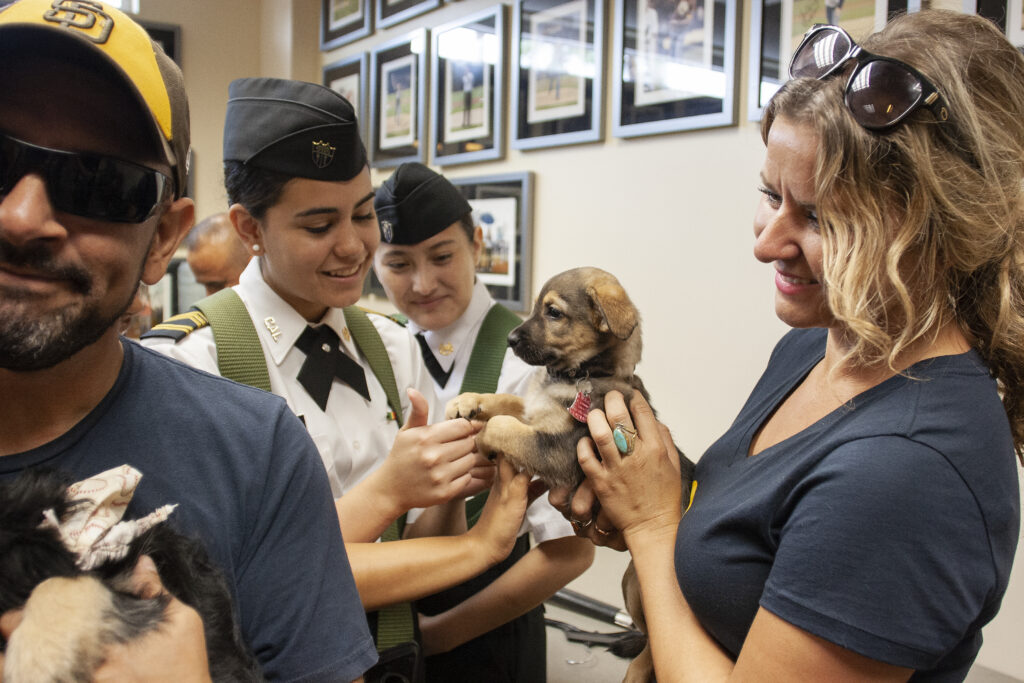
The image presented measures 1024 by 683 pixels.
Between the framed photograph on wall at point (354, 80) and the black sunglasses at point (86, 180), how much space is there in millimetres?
4095

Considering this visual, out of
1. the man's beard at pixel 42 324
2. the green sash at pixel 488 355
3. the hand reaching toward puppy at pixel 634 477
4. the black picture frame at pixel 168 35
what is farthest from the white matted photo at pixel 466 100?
the man's beard at pixel 42 324

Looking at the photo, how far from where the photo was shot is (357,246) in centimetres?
176

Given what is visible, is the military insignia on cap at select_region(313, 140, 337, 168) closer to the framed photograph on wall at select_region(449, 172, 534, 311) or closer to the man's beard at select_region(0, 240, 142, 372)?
the man's beard at select_region(0, 240, 142, 372)

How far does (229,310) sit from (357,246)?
32 cm

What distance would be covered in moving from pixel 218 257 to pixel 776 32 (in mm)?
2787

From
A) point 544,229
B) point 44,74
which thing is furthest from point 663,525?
point 544,229

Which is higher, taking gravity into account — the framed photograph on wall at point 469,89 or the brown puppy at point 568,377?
the framed photograph on wall at point 469,89

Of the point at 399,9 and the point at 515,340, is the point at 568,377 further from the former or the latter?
the point at 399,9

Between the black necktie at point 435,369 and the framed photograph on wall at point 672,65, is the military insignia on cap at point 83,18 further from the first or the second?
the framed photograph on wall at point 672,65

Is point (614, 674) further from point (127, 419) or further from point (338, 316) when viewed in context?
point (127, 419)

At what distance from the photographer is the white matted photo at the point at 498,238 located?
146 inches

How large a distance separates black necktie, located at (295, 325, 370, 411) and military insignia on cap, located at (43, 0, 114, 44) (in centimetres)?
95


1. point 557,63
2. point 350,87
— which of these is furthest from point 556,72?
point 350,87

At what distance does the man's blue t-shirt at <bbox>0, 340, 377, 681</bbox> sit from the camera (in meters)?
0.93
